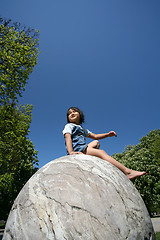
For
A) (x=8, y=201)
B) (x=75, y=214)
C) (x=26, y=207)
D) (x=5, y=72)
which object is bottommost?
(x=8, y=201)

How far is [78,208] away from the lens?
7.85 feet

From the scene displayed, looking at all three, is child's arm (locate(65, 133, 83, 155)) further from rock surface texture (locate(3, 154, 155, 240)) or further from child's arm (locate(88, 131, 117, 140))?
child's arm (locate(88, 131, 117, 140))

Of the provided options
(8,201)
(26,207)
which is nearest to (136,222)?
(26,207)

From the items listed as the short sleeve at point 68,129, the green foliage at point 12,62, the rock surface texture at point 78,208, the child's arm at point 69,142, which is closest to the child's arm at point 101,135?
the short sleeve at point 68,129

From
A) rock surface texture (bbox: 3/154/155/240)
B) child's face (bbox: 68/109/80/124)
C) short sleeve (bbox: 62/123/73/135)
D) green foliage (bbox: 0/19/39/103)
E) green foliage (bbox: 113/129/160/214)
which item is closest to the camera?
rock surface texture (bbox: 3/154/155/240)

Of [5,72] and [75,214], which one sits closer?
[75,214]

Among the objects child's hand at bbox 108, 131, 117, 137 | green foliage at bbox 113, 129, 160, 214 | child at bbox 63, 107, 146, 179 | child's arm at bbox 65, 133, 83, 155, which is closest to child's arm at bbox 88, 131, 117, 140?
child's hand at bbox 108, 131, 117, 137

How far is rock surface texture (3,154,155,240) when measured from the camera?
2295 millimetres

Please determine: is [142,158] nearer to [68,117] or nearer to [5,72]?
[5,72]

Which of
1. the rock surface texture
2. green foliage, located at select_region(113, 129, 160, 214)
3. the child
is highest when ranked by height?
the child

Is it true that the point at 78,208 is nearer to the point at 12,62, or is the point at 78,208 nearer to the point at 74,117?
the point at 74,117

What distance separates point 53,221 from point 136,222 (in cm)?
121

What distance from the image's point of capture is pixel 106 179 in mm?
2814

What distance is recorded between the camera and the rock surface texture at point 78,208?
229 centimetres
